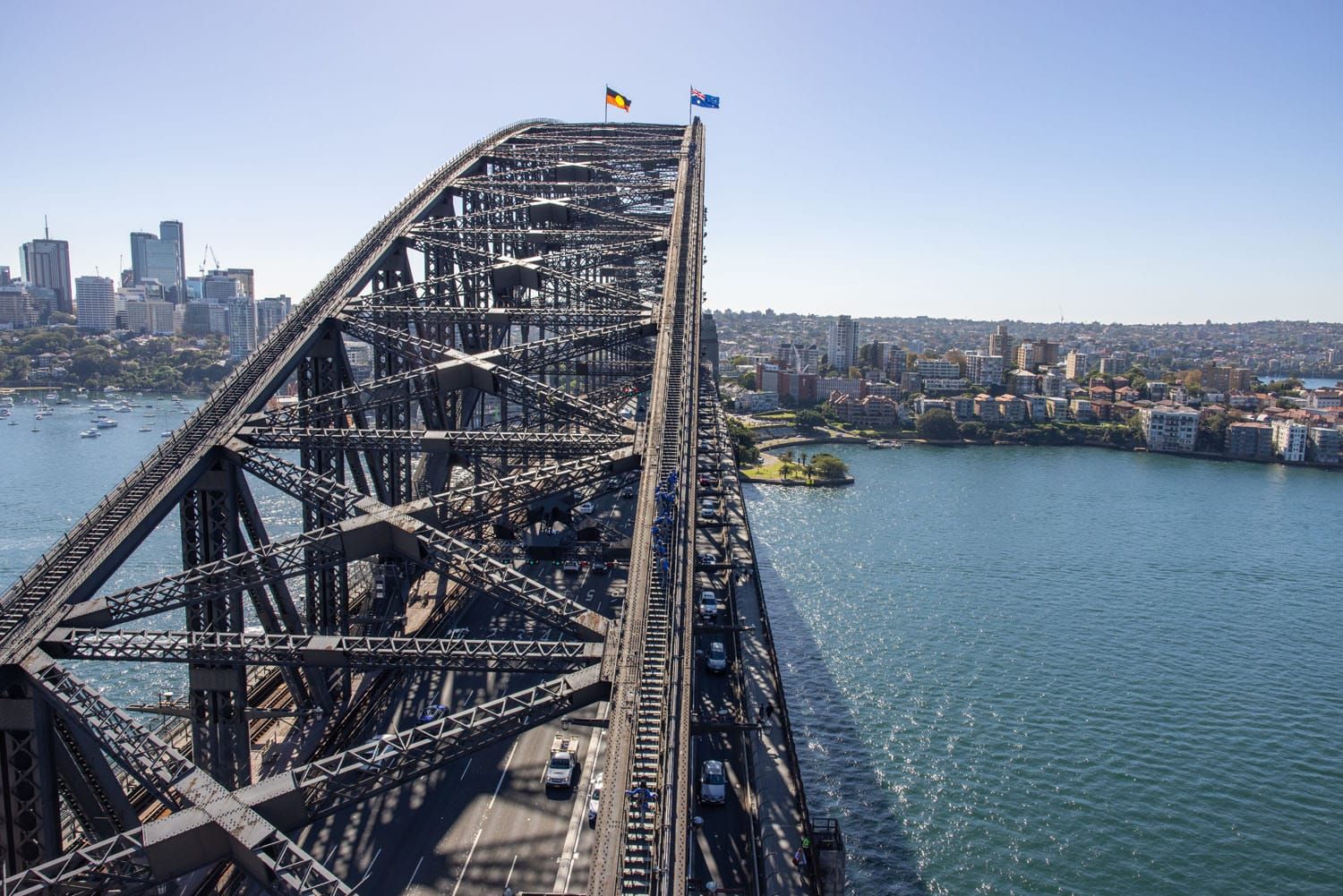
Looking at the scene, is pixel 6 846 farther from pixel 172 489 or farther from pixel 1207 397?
pixel 1207 397

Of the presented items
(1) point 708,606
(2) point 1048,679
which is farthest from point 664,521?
(2) point 1048,679

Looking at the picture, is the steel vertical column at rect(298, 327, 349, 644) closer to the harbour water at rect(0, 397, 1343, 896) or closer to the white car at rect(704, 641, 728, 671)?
the white car at rect(704, 641, 728, 671)

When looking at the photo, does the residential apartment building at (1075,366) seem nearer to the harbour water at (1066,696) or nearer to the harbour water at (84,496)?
the harbour water at (1066,696)

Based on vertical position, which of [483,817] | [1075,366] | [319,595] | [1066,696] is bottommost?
[1066,696]

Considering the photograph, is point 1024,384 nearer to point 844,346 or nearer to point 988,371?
point 988,371

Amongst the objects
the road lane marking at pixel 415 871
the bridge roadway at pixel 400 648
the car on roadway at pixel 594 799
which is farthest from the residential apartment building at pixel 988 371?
the road lane marking at pixel 415 871

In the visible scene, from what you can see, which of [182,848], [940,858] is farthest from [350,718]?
[940,858]

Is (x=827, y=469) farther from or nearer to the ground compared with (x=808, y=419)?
nearer to the ground
